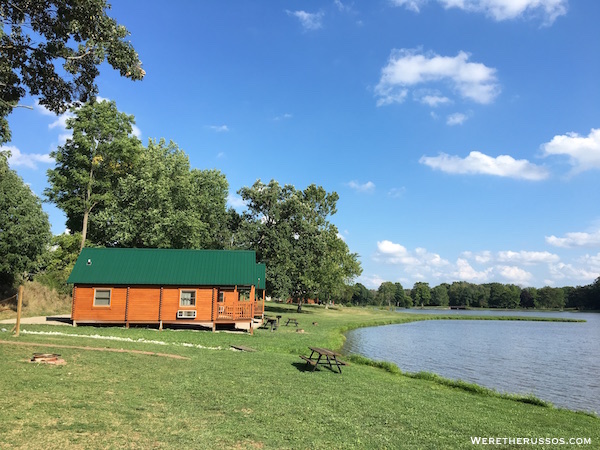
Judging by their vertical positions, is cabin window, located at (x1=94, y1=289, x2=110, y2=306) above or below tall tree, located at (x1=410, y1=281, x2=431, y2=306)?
above

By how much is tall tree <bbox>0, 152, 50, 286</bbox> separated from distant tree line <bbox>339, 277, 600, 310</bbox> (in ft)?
433

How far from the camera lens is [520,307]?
183 metres

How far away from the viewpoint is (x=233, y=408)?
956 cm

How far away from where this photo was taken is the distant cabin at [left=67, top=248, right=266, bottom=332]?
26609 millimetres

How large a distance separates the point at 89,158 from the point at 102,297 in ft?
77.5

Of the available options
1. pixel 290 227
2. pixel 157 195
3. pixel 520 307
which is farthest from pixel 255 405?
pixel 520 307

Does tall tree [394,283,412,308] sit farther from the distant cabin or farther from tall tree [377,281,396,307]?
the distant cabin

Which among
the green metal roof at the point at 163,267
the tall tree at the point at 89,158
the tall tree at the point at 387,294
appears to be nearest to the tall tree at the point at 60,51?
the green metal roof at the point at 163,267

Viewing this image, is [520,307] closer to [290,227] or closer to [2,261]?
[290,227]

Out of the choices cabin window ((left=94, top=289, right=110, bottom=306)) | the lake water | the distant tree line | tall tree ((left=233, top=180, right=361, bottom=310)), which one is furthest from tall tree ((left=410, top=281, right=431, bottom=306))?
cabin window ((left=94, top=289, right=110, bottom=306))

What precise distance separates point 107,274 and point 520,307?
196m

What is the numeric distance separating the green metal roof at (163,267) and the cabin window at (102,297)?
0.76 meters

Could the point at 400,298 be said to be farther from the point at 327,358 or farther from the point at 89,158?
the point at 327,358

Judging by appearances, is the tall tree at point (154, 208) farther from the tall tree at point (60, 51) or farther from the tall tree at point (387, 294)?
the tall tree at point (387, 294)
